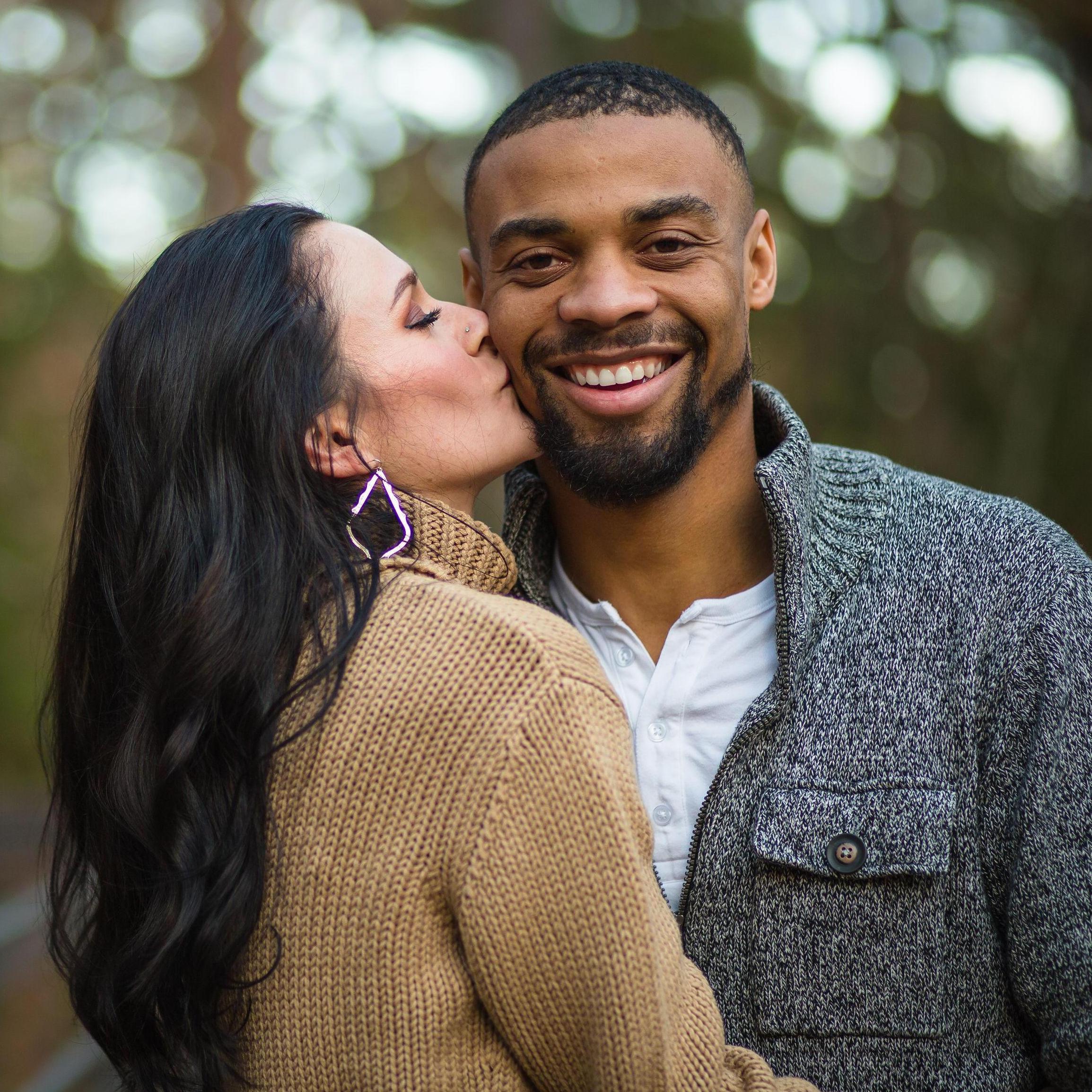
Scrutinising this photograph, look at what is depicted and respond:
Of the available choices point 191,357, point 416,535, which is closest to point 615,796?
point 416,535

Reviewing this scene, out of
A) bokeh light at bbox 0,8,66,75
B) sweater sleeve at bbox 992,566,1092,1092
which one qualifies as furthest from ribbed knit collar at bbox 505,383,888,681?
bokeh light at bbox 0,8,66,75

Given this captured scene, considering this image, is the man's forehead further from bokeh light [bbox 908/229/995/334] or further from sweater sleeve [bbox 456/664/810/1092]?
bokeh light [bbox 908/229/995/334]

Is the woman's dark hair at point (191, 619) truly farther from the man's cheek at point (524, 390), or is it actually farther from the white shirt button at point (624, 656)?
the white shirt button at point (624, 656)

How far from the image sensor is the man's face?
2.21m

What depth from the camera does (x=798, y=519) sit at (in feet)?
6.93

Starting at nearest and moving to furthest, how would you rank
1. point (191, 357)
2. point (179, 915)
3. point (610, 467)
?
1. point (179, 915)
2. point (191, 357)
3. point (610, 467)

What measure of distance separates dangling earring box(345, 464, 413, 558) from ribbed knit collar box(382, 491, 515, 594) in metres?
0.01

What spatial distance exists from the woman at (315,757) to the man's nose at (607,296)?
38cm

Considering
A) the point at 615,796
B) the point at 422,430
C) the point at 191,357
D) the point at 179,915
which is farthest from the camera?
the point at 422,430

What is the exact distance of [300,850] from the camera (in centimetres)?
161

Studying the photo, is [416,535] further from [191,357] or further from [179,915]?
[179,915]

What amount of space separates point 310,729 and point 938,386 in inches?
355

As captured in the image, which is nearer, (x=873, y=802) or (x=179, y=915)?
(x=179, y=915)

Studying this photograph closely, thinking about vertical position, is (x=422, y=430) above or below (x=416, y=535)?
above
